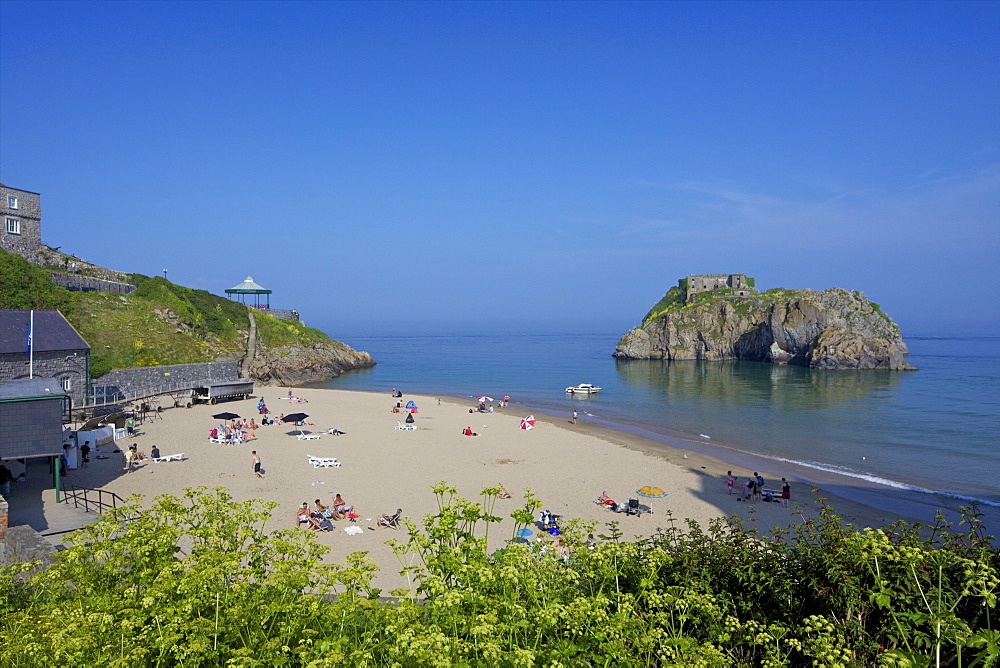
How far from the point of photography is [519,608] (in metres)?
5.34

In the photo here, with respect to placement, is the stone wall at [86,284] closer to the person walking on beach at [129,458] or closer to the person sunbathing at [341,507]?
the person walking on beach at [129,458]

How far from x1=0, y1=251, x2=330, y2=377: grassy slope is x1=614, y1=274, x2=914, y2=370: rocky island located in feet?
221

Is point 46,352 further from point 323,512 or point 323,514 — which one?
point 323,514

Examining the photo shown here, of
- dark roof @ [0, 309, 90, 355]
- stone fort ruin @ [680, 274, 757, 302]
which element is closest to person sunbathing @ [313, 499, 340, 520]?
dark roof @ [0, 309, 90, 355]

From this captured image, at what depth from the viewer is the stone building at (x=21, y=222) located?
5166 centimetres

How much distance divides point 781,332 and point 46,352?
3648 inches

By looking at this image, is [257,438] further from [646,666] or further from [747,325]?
[747,325]

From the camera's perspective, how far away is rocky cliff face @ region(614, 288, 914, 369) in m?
82.4

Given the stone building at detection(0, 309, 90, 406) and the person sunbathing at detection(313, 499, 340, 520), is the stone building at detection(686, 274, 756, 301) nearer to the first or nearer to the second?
the stone building at detection(0, 309, 90, 406)

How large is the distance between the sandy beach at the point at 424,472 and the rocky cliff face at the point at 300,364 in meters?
22.4

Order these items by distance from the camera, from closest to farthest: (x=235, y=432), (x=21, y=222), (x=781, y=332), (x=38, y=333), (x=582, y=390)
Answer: (x=235, y=432) < (x=38, y=333) < (x=21, y=222) < (x=582, y=390) < (x=781, y=332)

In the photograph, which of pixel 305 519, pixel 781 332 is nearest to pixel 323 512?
pixel 305 519

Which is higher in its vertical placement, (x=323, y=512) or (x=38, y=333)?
(x=38, y=333)

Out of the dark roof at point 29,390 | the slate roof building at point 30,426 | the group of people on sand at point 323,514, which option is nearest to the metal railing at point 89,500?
the slate roof building at point 30,426
